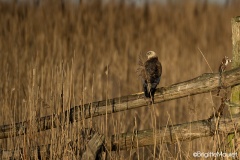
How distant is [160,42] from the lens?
29.0 ft

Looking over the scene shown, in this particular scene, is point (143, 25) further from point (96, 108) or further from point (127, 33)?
point (96, 108)

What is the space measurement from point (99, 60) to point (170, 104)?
48.2 inches

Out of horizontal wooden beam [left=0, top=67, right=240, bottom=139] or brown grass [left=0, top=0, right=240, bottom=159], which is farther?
brown grass [left=0, top=0, right=240, bottom=159]

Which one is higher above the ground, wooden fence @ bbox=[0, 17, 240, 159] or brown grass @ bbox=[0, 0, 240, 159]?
brown grass @ bbox=[0, 0, 240, 159]

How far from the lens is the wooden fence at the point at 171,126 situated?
395 cm

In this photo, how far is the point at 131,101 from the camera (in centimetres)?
419

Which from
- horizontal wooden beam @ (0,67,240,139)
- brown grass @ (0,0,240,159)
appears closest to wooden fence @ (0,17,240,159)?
horizontal wooden beam @ (0,67,240,139)

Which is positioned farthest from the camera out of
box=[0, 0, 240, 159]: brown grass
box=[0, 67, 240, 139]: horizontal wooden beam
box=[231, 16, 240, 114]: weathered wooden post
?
box=[0, 0, 240, 159]: brown grass

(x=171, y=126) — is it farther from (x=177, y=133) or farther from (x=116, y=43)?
(x=116, y=43)

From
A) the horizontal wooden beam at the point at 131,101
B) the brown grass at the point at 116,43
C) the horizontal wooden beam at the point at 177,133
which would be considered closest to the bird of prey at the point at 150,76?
the horizontal wooden beam at the point at 131,101

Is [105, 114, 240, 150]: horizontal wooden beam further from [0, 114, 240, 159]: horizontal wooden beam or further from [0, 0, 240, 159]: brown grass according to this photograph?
[0, 0, 240, 159]: brown grass

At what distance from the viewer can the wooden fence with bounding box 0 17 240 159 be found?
12.9ft

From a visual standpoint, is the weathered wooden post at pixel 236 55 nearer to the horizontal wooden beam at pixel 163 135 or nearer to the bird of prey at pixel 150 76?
the horizontal wooden beam at pixel 163 135

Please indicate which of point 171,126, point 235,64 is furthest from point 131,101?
point 235,64
